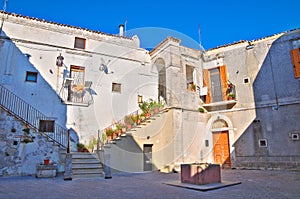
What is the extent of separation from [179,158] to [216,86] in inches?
212

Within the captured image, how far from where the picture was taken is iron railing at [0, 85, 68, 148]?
1012cm

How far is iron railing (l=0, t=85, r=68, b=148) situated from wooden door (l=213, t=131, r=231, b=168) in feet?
28.4

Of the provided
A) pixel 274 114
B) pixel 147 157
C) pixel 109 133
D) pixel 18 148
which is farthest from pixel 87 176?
pixel 274 114

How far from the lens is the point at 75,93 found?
11.9 m

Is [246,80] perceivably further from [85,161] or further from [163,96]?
[85,161]

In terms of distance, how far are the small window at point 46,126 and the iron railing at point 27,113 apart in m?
0.16

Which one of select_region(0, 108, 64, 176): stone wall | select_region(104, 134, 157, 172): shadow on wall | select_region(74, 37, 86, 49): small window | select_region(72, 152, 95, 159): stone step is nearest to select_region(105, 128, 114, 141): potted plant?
select_region(104, 134, 157, 172): shadow on wall

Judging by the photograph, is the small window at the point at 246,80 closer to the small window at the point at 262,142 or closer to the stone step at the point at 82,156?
the small window at the point at 262,142

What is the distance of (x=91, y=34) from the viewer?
524 inches

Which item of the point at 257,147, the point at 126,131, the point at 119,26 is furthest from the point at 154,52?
the point at 257,147

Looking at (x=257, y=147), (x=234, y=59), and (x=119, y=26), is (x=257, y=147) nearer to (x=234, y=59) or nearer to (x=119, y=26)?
(x=234, y=59)

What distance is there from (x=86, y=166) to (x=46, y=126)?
349cm

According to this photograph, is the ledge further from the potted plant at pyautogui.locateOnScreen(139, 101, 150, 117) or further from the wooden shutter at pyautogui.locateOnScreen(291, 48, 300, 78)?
the potted plant at pyautogui.locateOnScreen(139, 101, 150, 117)

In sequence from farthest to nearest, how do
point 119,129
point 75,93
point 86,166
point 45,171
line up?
point 75,93
point 119,129
point 86,166
point 45,171
